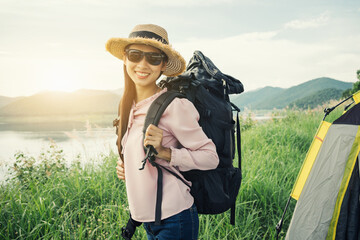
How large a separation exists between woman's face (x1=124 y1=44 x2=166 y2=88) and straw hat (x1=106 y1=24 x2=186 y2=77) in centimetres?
5

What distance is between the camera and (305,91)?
101375 millimetres

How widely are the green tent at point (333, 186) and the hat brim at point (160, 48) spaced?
5.36 feet

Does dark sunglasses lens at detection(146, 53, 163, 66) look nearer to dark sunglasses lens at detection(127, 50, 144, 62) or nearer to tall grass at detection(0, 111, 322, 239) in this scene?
dark sunglasses lens at detection(127, 50, 144, 62)

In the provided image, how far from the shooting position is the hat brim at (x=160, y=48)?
1.52 metres

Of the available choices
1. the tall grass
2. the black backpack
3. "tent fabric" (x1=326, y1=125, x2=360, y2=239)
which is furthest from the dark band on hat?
"tent fabric" (x1=326, y1=125, x2=360, y2=239)

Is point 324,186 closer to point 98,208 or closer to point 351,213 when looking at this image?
point 351,213

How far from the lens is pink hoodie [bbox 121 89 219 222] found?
142cm

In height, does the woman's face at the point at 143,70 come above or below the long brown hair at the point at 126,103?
above

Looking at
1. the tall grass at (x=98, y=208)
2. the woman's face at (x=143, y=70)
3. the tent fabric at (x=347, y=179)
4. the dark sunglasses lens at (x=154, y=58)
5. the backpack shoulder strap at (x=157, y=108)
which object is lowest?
the tall grass at (x=98, y=208)

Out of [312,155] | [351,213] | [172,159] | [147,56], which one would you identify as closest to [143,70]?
[147,56]

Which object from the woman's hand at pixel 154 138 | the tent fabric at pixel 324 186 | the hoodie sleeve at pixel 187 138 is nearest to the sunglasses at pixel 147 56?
the hoodie sleeve at pixel 187 138

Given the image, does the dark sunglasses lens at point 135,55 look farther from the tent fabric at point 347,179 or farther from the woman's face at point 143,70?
the tent fabric at point 347,179

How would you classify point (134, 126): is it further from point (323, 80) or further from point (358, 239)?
point (323, 80)

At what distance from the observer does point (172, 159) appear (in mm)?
1406
